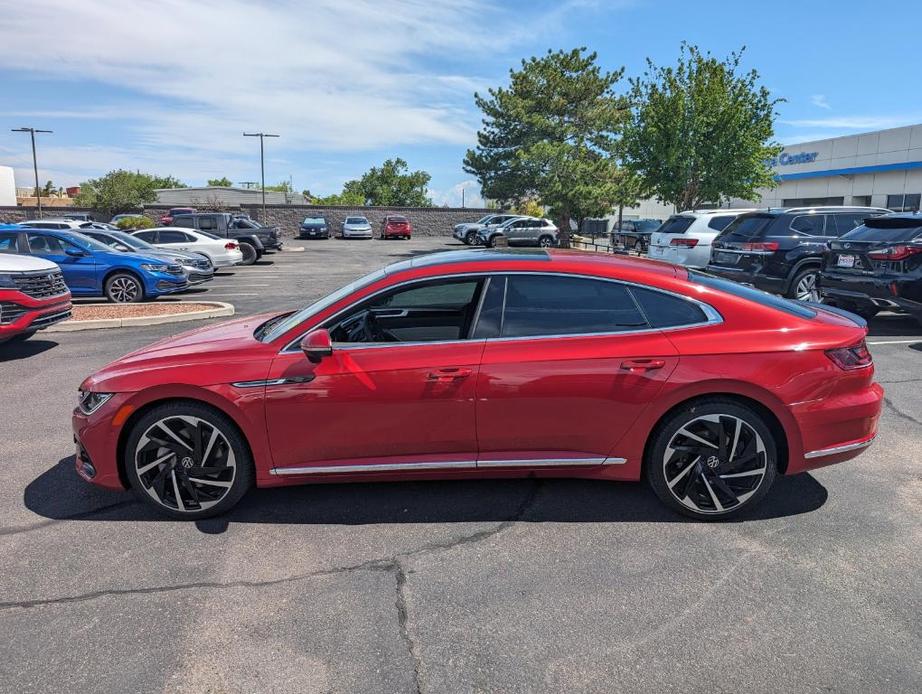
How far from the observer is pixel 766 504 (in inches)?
159

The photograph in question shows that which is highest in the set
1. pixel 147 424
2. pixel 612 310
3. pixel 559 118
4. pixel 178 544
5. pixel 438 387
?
pixel 559 118

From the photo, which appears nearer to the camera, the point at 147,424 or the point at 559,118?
the point at 147,424

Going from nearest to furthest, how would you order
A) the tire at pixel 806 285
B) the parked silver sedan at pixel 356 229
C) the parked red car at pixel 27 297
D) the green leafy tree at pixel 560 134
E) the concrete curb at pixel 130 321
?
the parked red car at pixel 27 297 < the concrete curb at pixel 130 321 < the tire at pixel 806 285 < the green leafy tree at pixel 560 134 < the parked silver sedan at pixel 356 229

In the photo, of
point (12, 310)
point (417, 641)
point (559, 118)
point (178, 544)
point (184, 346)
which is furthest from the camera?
point (559, 118)

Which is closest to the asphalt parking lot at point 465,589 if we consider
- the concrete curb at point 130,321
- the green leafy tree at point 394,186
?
the concrete curb at point 130,321

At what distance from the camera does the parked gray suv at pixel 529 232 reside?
33.5 meters

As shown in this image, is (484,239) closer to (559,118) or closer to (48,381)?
(559,118)

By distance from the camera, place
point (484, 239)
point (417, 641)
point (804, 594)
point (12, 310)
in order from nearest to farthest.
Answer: point (417, 641), point (804, 594), point (12, 310), point (484, 239)

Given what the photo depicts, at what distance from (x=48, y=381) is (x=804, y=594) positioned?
7.35 meters

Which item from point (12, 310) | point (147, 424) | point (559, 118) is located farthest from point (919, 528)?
point (559, 118)

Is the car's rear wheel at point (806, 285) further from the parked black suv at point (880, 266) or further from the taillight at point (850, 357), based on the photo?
the taillight at point (850, 357)

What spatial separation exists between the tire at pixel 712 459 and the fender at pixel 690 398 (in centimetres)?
7

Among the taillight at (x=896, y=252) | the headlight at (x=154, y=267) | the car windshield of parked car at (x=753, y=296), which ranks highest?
the taillight at (x=896, y=252)

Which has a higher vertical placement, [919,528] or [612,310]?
[612,310]
